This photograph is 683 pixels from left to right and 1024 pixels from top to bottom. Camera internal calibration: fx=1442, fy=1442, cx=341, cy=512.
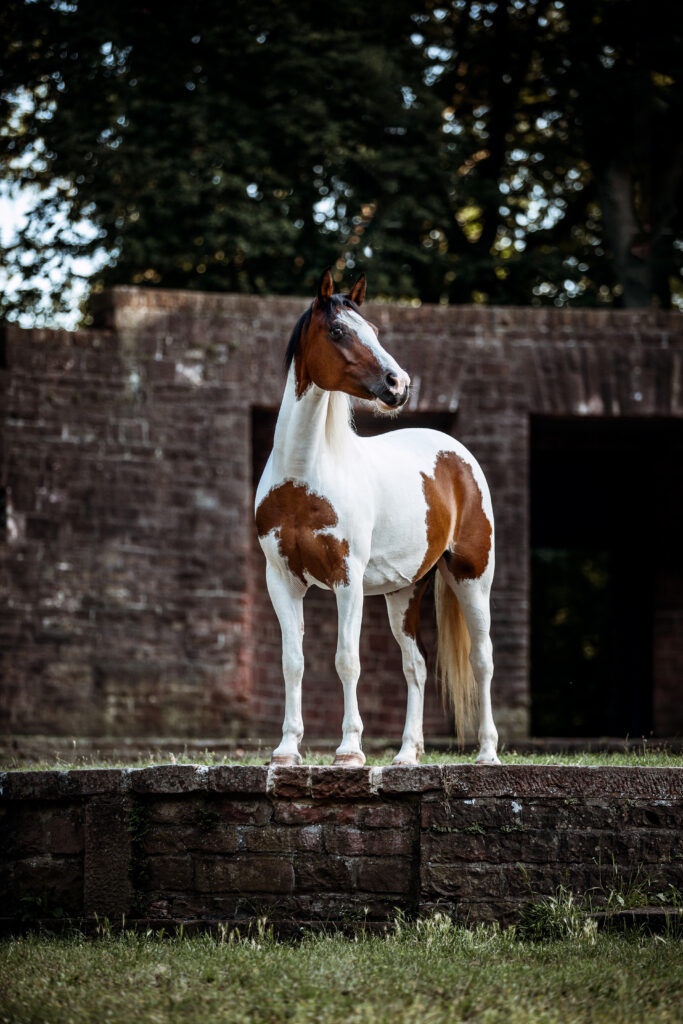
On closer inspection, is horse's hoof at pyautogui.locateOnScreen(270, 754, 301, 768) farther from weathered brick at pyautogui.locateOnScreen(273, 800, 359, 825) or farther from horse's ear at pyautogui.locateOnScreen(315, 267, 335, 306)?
horse's ear at pyautogui.locateOnScreen(315, 267, 335, 306)

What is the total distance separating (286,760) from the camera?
6828 mm

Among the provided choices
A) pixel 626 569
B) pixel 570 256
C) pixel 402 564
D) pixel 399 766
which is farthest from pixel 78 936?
pixel 570 256

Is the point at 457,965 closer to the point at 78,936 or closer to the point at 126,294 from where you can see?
the point at 78,936

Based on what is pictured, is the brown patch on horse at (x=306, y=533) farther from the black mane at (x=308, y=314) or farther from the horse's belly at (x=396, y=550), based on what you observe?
the black mane at (x=308, y=314)

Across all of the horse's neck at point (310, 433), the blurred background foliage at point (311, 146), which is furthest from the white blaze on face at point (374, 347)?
the blurred background foliage at point (311, 146)

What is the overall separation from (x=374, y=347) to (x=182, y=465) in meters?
7.02

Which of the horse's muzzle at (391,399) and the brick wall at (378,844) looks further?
the brick wall at (378,844)

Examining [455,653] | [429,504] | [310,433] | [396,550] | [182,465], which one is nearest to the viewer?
[310,433]

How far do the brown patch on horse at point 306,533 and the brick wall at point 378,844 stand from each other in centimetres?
94

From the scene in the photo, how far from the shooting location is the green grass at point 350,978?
5285mm

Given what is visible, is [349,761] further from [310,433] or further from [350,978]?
[310,433]

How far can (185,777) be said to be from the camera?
6.83 metres

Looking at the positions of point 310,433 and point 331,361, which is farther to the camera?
point 310,433

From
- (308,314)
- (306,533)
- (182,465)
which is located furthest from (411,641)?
(182,465)
